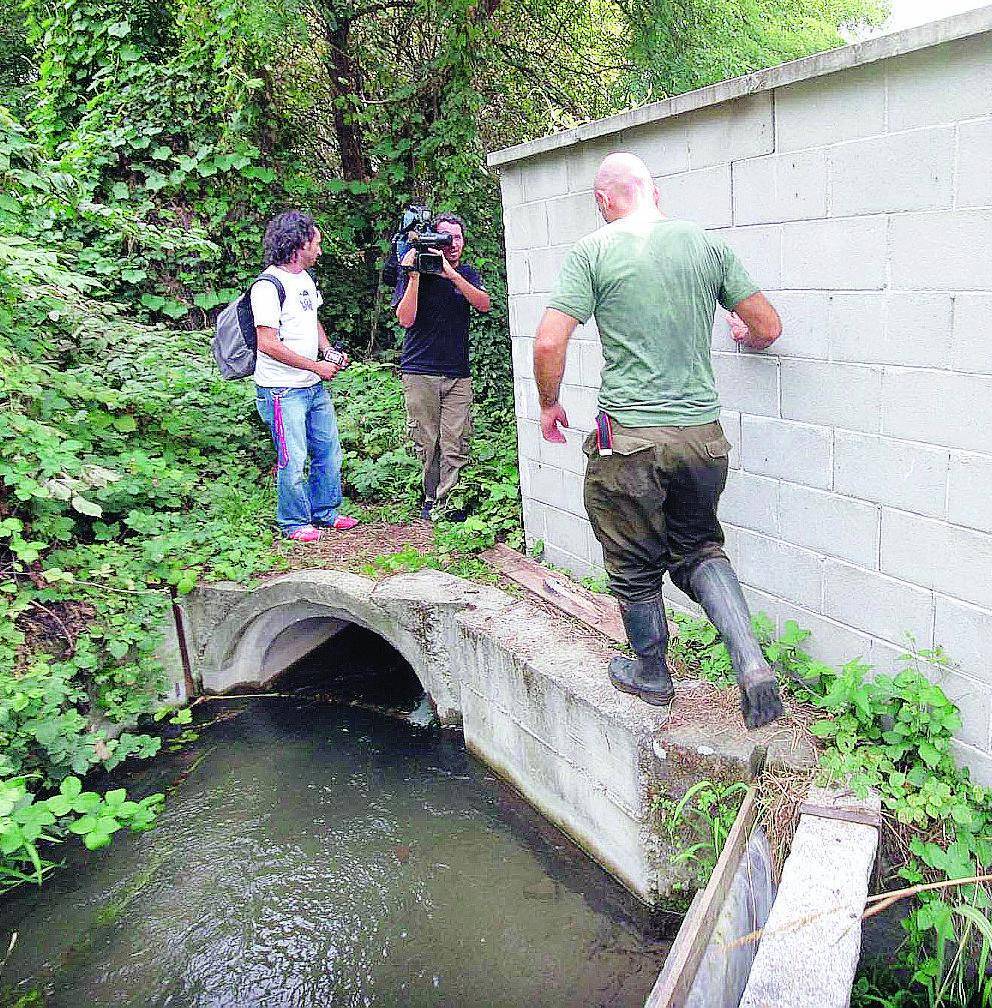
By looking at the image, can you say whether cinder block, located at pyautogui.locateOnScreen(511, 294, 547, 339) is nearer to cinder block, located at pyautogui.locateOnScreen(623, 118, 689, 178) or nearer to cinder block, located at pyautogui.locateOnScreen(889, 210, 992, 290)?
cinder block, located at pyautogui.locateOnScreen(623, 118, 689, 178)

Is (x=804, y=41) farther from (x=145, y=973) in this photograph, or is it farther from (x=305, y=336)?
(x=145, y=973)

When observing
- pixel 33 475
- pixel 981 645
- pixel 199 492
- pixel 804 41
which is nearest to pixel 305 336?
pixel 199 492

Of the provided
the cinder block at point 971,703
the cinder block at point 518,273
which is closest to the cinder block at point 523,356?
the cinder block at point 518,273

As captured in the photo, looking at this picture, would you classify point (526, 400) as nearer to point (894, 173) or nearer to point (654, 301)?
point (654, 301)

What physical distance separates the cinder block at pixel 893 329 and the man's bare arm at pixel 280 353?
3.14m

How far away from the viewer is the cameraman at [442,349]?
5320mm

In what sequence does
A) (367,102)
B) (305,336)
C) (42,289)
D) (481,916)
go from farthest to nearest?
(367,102)
(305,336)
(42,289)
(481,916)

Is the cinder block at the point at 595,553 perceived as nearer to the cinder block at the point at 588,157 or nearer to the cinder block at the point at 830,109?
the cinder block at the point at 588,157

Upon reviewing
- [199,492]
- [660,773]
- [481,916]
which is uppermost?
A: [199,492]

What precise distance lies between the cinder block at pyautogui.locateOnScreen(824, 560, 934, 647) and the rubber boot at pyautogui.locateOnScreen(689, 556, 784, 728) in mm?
365

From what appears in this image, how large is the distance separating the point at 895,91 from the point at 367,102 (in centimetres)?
637

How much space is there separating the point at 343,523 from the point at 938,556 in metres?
3.86

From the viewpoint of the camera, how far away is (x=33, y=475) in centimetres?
461

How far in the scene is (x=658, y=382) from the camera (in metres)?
3.11
